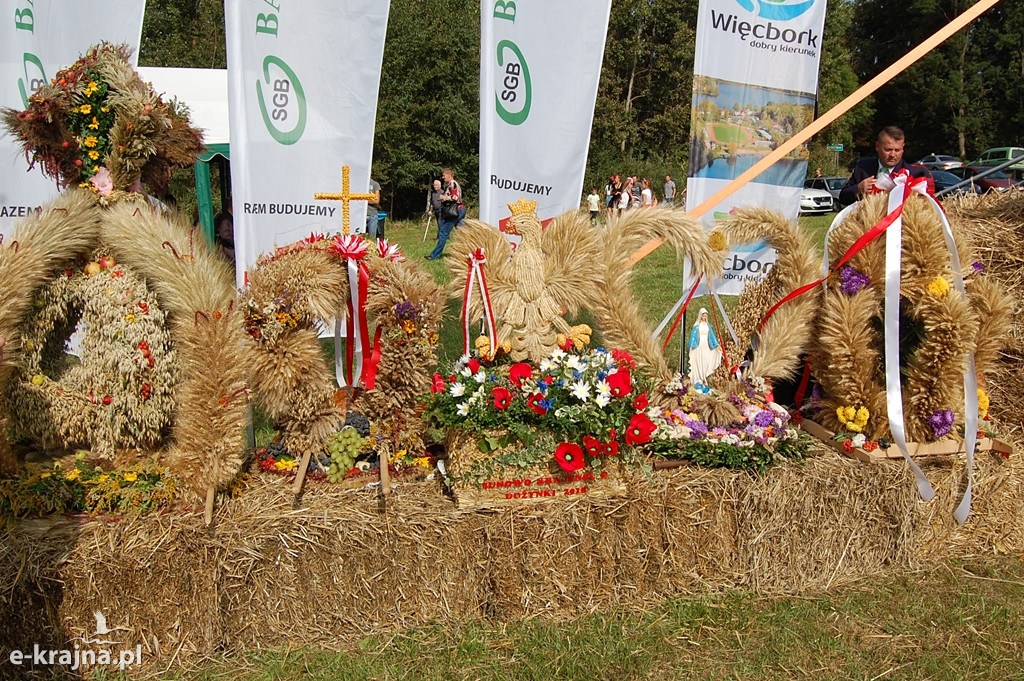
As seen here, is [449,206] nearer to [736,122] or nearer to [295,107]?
[295,107]

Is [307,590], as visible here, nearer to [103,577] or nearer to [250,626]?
[250,626]

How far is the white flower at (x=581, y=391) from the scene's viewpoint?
3.39 metres

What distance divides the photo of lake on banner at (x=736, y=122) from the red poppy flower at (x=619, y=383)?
2244mm

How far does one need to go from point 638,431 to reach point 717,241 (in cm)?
119

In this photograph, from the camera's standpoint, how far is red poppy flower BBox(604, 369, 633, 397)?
3482mm

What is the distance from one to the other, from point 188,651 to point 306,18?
156 inches

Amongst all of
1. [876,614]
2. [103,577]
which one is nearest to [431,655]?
[103,577]

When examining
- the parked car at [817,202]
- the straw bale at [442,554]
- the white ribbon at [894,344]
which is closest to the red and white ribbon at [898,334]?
the white ribbon at [894,344]

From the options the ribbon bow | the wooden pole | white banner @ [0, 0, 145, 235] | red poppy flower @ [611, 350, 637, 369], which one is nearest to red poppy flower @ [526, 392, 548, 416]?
red poppy flower @ [611, 350, 637, 369]

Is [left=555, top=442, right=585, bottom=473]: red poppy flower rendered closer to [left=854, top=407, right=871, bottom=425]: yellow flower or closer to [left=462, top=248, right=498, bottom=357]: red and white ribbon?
[left=462, top=248, right=498, bottom=357]: red and white ribbon

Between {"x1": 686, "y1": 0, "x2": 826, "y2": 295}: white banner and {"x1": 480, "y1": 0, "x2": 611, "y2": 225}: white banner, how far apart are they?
0.85m

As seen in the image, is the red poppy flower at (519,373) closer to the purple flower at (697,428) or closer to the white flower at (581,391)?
the white flower at (581,391)

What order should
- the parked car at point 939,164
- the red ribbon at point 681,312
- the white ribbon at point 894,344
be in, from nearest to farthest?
the white ribbon at point 894,344 → the red ribbon at point 681,312 → the parked car at point 939,164

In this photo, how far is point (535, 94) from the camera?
561 centimetres
